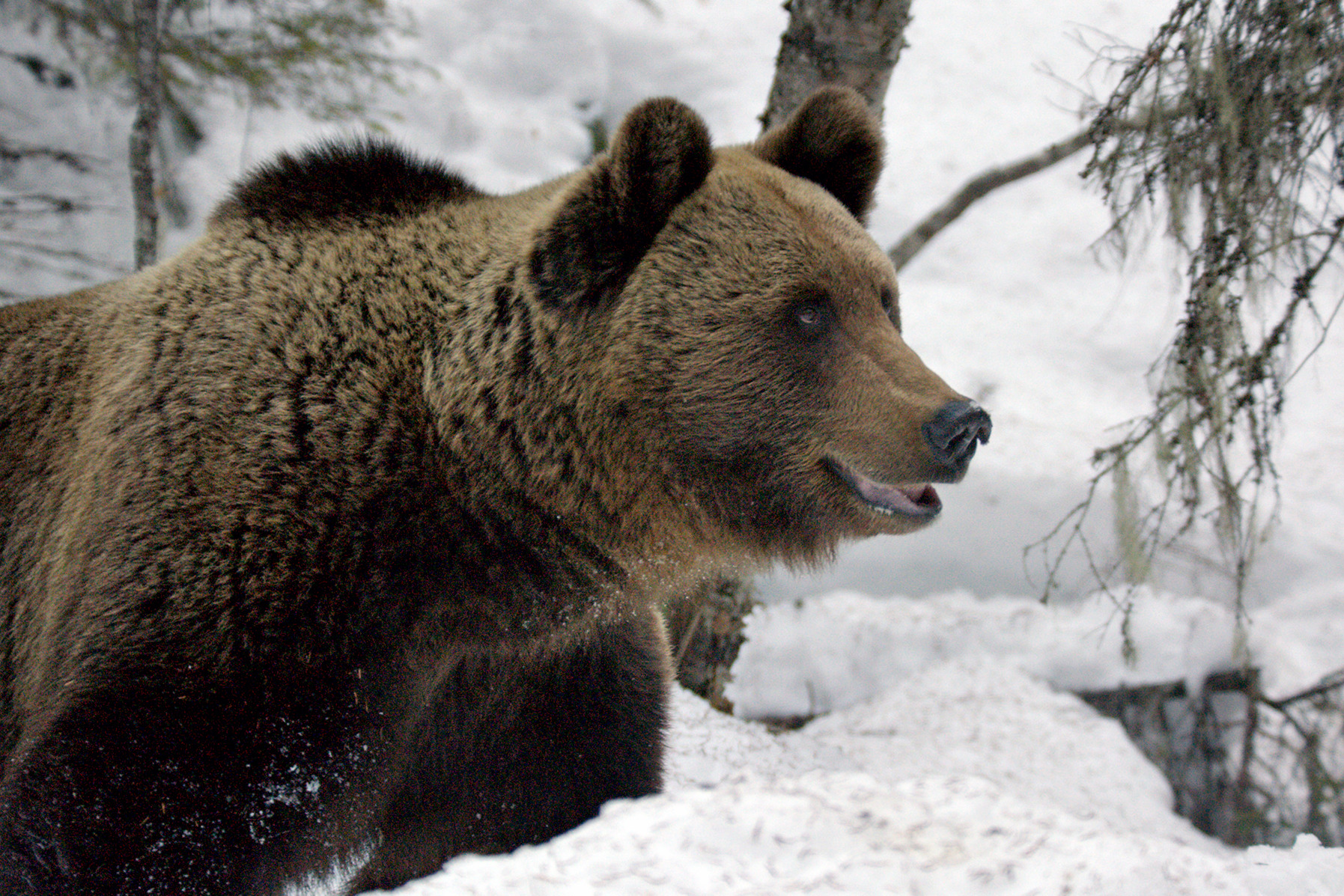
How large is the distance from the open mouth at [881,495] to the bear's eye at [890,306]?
47 cm

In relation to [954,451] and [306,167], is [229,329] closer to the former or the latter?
[306,167]

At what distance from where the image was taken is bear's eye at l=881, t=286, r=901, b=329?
281 cm

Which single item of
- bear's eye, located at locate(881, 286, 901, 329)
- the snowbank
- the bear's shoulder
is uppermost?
the bear's shoulder

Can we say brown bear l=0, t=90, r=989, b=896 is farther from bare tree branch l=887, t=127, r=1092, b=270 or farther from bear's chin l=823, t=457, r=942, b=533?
bare tree branch l=887, t=127, r=1092, b=270

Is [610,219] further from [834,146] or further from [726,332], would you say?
[834,146]

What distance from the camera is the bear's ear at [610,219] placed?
2.58 metres

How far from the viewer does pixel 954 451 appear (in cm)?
240

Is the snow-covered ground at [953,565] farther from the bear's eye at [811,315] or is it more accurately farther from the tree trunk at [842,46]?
the bear's eye at [811,315]

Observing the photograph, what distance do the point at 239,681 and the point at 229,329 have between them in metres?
0.97

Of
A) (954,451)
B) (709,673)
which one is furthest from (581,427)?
(709,673)

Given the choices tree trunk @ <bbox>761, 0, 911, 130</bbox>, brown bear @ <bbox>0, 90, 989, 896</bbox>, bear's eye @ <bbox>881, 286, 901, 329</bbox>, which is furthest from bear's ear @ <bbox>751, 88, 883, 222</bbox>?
tree trunk @ <bbox>761, 0, 911, 130</bbox>

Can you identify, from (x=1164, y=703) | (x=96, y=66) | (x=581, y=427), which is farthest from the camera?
(x=96, y=66)

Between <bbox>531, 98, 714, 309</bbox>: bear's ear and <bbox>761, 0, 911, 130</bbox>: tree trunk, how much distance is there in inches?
89.8

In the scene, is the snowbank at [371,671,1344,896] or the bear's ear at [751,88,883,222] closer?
the snowbank at [371,671,1344,896]
